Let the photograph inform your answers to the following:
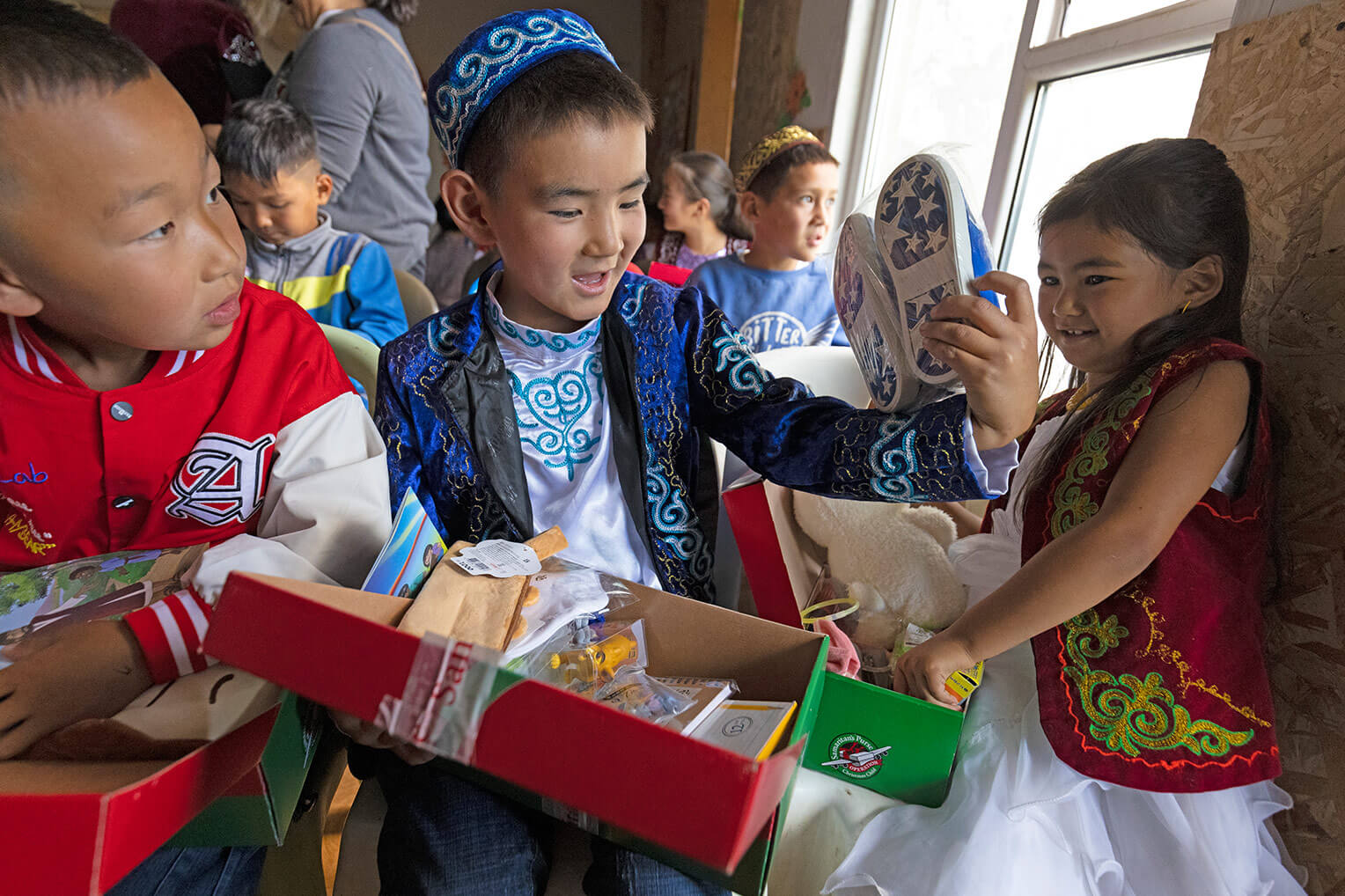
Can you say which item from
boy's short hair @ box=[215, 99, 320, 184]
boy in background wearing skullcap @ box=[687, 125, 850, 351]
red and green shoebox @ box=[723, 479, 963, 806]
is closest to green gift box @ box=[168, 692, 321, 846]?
red and green shoebox @ box=[723, 479, 963, 806]

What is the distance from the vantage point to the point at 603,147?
847mm

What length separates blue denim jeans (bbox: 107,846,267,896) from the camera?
0.71m

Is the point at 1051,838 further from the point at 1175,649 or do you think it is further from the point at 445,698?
the point at 445,698

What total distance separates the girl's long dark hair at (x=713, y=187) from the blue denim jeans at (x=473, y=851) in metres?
2.41

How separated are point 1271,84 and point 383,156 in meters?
1.85

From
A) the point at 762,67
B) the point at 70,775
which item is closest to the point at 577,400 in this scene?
the point at 70,775

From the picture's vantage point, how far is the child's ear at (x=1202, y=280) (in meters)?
0.89

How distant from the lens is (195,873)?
0.74 metres

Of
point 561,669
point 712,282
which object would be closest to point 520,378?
point 561,669

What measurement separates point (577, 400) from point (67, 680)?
0.59 m

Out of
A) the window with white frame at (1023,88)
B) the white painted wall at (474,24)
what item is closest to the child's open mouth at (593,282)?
the window with white frame at (1023,88)

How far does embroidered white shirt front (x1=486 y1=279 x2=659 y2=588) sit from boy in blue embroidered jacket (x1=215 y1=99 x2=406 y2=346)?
34.1 inches

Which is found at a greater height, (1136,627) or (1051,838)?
(1136,627)

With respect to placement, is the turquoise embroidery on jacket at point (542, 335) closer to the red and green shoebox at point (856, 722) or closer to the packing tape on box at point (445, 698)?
the red and green shoebox at point (856, 722)
